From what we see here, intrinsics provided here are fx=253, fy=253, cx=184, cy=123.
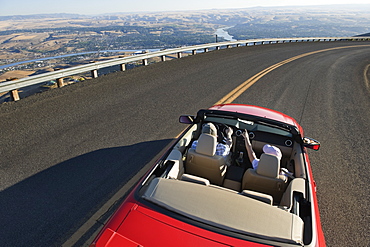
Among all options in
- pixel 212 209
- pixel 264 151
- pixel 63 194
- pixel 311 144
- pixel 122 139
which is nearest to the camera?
pixel 212 209

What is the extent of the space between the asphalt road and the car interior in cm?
108

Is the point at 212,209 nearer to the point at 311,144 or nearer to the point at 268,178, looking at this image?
the point at 268,178

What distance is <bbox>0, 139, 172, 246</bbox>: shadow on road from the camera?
325 centimetres

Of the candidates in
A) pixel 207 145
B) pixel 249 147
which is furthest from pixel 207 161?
pixel 249 147

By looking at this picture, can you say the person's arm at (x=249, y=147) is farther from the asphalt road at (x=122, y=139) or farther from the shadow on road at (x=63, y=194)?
the shadow on road at (x=63, y=194)

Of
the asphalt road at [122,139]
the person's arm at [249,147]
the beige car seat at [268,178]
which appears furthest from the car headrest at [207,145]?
the asphalt road at [122,139]

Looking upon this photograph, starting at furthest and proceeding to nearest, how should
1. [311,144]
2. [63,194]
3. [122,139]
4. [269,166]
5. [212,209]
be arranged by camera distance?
[122,139]
[63,194]
[311,144]
[269,166]
[212,209]

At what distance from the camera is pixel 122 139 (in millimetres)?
5656

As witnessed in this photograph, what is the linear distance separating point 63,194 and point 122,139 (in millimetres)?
1937

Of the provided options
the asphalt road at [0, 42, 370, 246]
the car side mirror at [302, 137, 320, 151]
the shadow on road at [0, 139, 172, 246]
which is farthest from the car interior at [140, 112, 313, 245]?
the shadow on road at [0, 139, 172, 246]

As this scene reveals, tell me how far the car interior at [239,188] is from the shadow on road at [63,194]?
52.2 inches

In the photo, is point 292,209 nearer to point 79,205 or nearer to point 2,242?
point 79,205

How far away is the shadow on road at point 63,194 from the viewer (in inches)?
128

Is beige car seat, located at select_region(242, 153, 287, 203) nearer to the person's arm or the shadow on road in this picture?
the person's arm
